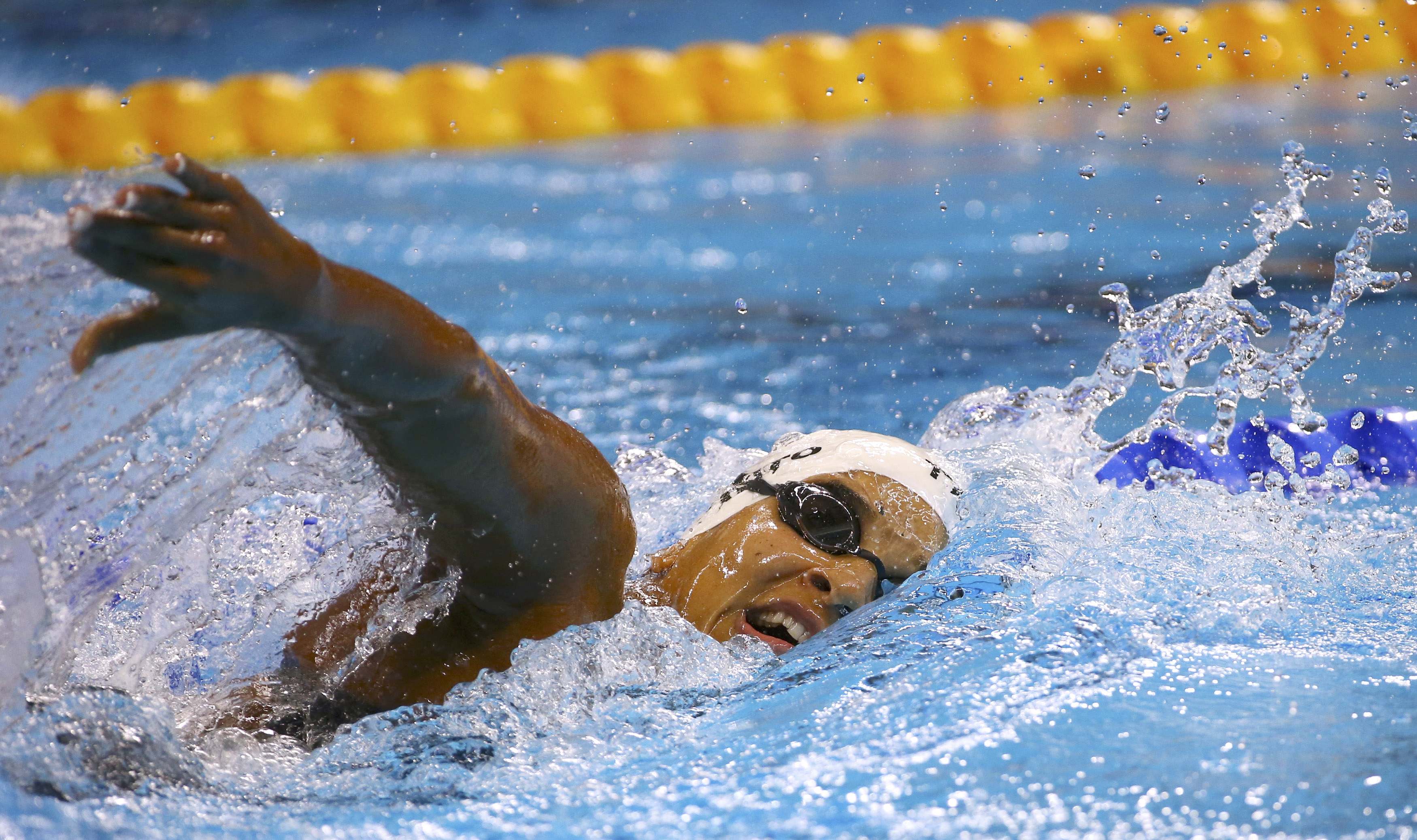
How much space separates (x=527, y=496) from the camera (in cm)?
133

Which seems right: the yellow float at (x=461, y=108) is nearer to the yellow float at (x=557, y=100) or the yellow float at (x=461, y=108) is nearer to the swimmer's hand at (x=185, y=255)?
the yellow float at (x=557, y=100)

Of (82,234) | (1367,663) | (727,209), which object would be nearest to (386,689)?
(82,234)

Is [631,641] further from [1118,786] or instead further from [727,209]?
[727,209]

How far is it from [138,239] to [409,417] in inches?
12.9

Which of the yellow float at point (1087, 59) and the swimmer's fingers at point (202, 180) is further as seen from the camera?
the yellow float at point (1087, 59)

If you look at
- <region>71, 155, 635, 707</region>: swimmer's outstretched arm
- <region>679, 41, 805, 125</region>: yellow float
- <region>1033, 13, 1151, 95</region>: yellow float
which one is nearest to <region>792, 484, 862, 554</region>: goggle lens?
<region>71, 155, 635, 707</region>: swimmer's outstretched arm

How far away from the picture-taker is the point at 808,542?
176 centimetres

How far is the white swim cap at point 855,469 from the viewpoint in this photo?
183 centimetres

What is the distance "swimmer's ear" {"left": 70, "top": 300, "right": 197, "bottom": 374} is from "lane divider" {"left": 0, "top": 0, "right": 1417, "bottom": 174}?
18.2 feet

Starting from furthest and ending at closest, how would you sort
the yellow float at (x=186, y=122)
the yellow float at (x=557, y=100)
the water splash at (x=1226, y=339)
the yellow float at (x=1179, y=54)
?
the yellow float at (x=1179, y=54), the yellow float at (x=557, y=100), the yellow float at (x=186, y=122), the water splash at (x=1226, y=339)

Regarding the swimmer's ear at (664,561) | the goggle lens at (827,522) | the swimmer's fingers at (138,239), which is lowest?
the swimmer's ear at (664,561)

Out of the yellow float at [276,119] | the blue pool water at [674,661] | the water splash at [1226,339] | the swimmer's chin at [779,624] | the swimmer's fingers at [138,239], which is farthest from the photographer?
the yellow float at [276,119]

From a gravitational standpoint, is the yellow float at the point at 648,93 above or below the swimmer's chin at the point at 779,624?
above

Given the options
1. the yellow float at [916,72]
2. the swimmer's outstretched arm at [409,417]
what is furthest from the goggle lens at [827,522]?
the yellow float at [916,72]
